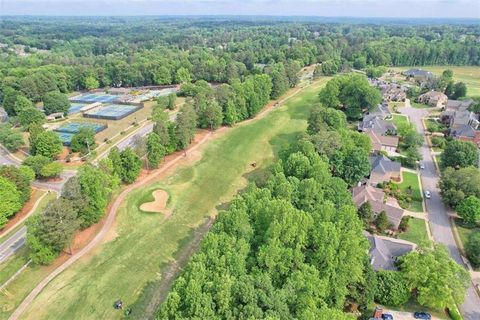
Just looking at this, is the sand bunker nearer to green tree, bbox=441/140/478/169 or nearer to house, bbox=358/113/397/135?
house, bbox=358/113/397/135

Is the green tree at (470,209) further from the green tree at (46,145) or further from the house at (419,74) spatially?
the house at (419,74)

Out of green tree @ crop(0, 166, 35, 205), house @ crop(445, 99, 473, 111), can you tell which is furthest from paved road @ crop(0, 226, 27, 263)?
house @ crop(445, 99, 473, 111)

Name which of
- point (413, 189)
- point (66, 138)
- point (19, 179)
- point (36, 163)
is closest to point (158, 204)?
point (19, 179)

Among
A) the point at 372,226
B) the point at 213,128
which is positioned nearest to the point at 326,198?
the point at 372,226

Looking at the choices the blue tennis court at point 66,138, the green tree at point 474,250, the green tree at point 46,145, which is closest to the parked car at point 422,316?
the green tree at point 474,250

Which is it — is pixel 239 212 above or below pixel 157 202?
above

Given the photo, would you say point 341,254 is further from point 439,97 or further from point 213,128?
point 439,97
